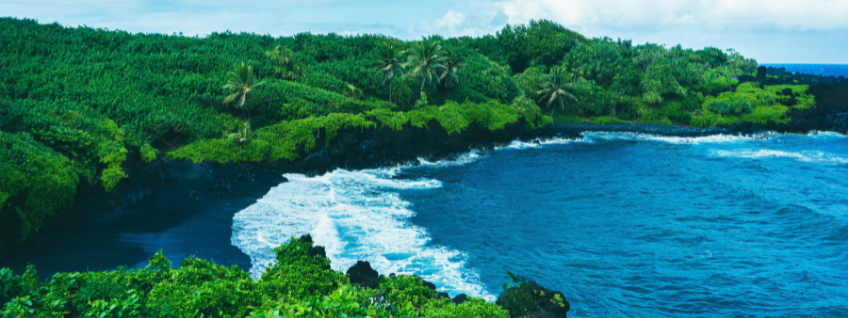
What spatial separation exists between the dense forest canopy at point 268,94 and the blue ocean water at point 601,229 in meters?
8.33

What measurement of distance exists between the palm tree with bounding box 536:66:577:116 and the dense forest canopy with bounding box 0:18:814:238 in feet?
0.69

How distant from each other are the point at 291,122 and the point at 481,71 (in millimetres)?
34388

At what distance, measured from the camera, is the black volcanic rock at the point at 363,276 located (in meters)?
17.6

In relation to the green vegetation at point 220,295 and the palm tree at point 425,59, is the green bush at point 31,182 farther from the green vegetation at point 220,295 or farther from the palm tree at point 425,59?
the palm tree at point 425,59

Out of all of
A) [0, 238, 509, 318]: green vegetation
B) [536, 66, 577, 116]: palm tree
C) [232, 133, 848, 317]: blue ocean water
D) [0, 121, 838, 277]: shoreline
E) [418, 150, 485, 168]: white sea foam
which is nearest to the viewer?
[0, 238, 509, 318]: green vegetation

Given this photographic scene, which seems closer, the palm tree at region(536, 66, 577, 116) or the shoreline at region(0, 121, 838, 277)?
the shoreline at region(0, 121, 838, 277)

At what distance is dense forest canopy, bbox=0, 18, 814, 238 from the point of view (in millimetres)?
28266

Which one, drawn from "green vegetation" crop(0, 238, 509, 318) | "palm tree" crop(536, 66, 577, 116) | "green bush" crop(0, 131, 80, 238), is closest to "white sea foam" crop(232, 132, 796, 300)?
"green vegetation" crop(0, 238, 509, 318)

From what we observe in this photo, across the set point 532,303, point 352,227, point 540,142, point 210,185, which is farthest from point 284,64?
point 532,303

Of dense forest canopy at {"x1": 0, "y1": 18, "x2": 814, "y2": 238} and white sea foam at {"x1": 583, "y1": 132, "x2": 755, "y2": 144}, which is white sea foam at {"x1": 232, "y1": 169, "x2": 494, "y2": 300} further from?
white sea foam at {"x1": 583, "y1": 132, "x2": 755, "y2": 144}

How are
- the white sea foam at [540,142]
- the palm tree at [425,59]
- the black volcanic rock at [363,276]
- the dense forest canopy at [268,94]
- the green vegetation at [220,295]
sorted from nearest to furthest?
the green vegetation at [220,295] < the black volcanic rock at [363,276] < the dense forest canopy at [268,94] < the palm tree at [425,59] < the white sea foam at [540,142]

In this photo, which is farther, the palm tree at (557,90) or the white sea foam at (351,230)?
the palm tree at (557,90)

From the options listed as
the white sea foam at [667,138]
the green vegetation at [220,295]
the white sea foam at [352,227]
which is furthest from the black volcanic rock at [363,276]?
the white sea foam at [667,138]

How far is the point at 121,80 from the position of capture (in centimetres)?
4775
